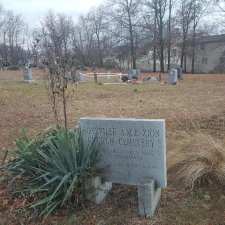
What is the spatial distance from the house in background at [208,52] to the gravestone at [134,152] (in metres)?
43.2

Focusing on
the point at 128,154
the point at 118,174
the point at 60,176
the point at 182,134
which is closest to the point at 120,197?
the point at 118,174

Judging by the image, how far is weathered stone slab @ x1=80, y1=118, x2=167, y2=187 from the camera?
3.01 meters

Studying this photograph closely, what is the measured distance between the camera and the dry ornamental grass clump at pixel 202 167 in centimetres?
338

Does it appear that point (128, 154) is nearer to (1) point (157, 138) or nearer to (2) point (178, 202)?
(1) point (157, 138)

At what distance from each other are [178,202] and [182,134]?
93.8 inches

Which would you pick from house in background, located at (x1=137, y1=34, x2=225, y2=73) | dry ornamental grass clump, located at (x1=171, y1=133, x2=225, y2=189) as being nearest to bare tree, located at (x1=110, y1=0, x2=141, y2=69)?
house in background, located at (x1=137, y1=34, x2=225, y2=73)

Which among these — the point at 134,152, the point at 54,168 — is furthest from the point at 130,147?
the point at 54,168

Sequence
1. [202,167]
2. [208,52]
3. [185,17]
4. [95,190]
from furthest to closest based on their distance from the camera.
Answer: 1. [208,52]
2. [185,17]
3. [202,167]
4. [95,190]

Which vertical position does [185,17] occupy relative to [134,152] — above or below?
above

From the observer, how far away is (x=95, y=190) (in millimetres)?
3064

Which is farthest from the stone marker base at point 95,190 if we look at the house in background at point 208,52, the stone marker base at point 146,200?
the house in background at point 208,52

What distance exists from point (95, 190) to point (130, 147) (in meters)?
0.56

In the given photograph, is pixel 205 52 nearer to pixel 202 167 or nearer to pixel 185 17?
pixel 185 17

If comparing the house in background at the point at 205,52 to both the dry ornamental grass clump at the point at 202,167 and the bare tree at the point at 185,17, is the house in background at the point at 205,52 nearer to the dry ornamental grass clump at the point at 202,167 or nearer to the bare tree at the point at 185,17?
the bare tree at the point at 185,17
